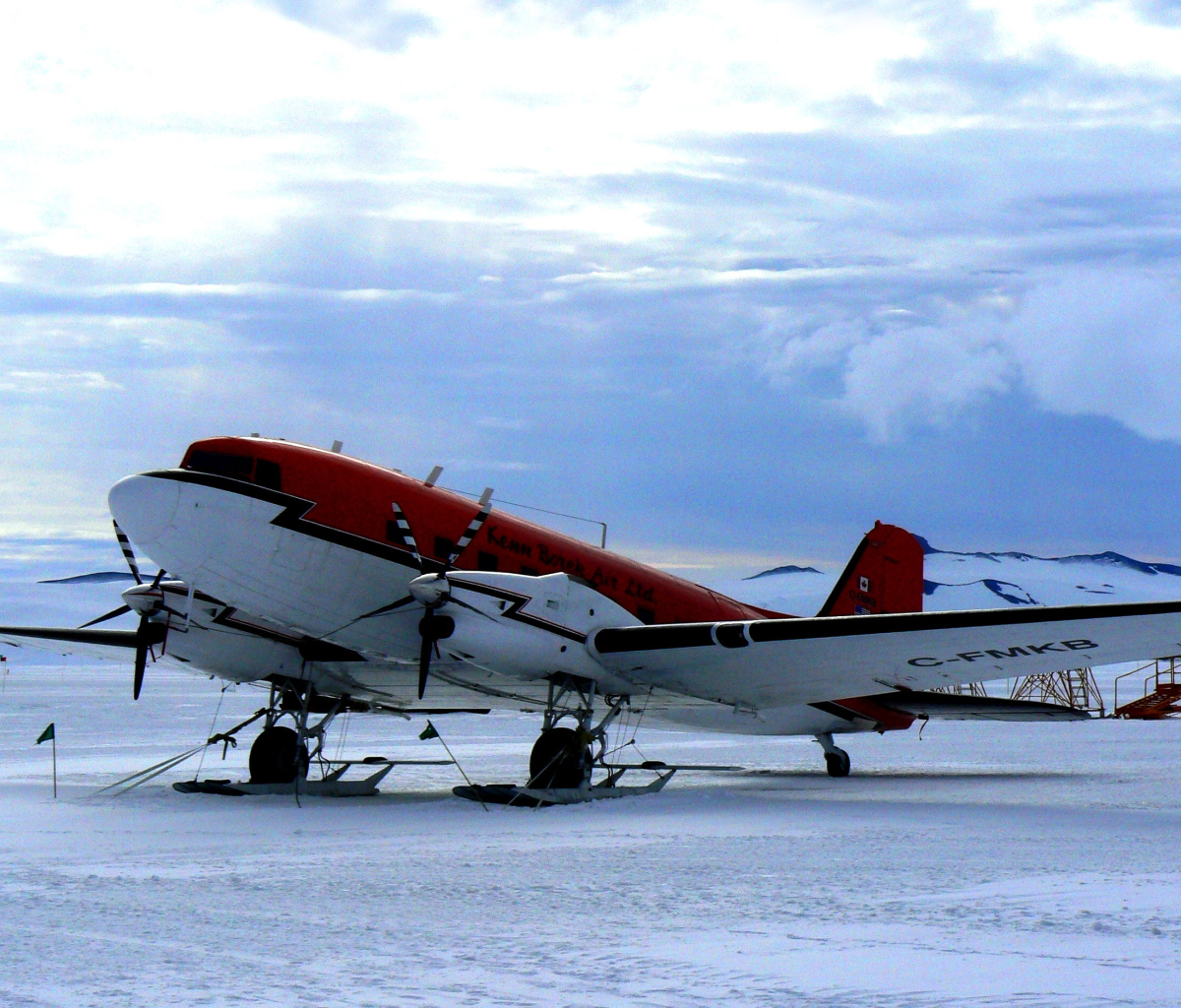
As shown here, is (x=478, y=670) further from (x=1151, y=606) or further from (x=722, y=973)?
(x=722, y=973)

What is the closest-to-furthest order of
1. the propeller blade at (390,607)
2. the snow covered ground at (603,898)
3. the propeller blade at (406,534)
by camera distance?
the snow covered ground at (603,898)
the propeller blade at (406,534)
the propeller blade at (390,607)

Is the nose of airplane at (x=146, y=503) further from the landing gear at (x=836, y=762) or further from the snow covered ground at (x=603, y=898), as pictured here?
the landing gear at (x=836, y=762)

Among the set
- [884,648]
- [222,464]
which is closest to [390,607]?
[222,464]

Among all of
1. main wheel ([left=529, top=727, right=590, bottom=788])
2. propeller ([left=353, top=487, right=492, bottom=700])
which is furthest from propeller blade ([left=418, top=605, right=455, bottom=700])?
main wheel ([left=529, top=727, right=590, bottom=788])

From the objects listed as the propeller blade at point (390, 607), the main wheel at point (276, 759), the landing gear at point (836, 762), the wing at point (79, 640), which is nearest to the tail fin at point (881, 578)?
the landing gear at point (836, 762)

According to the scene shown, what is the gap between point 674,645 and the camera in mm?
18875

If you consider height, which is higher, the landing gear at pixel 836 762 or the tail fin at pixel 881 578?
the tail fin at pixel 881 578

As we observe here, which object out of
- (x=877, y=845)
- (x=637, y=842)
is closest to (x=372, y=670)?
(x=637, y=842)

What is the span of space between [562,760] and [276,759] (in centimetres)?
498

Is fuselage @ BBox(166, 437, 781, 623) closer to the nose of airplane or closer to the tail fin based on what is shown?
the nose of airplane

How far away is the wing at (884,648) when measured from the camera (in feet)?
57.2

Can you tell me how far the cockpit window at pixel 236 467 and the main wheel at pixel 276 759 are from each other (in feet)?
17.0

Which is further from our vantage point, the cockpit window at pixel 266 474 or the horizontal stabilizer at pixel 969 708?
the horizontal stabilizer at pixel 969 708

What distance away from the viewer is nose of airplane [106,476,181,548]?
1723 centimetres
